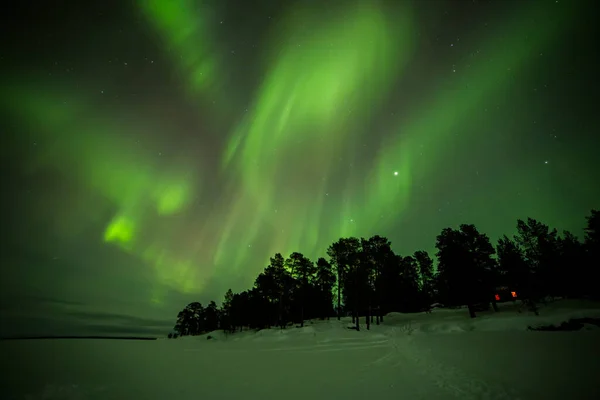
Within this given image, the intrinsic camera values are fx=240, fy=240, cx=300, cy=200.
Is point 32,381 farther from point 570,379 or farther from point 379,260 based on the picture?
point 379,260

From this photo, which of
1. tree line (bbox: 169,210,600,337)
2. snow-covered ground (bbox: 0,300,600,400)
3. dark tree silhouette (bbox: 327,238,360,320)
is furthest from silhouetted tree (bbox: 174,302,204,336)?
snow-covered ground (bbox: 0,300,600,400)

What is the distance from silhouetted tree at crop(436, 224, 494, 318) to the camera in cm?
4003

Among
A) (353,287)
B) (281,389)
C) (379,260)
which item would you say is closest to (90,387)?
(281,389)

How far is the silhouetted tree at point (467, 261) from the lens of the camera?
1576 inches

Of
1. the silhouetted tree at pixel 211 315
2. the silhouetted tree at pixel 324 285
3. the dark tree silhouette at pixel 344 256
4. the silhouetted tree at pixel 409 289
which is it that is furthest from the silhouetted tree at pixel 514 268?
the silhouetted tree at pixel 211 315

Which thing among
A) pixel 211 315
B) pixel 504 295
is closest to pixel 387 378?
pixel 504 295

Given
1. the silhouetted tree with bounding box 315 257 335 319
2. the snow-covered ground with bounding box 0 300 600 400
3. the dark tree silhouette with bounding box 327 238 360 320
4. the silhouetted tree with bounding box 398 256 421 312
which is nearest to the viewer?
the snow-covered ground with bounding box 0 300 600 400

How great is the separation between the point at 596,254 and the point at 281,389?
6001cm

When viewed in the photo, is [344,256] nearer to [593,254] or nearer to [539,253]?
[539,253]

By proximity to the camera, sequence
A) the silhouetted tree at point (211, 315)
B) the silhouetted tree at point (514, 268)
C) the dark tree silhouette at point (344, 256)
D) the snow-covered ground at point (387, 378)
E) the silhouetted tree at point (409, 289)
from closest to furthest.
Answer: the snow-covered ground at point (387, 378), the silhouetted tree at point (514, 268), the dark tree silhouette at point (344, 256), the silhouetted tree at point (409, 289), the silhouetted tree at point (211, 315)

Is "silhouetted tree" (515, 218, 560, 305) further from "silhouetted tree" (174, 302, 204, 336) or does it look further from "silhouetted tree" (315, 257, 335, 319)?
"silhouetted tree" (174, 302, 204, 336)

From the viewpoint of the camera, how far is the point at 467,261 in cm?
4088

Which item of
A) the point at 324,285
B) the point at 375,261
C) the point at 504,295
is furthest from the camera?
the point at 324,285

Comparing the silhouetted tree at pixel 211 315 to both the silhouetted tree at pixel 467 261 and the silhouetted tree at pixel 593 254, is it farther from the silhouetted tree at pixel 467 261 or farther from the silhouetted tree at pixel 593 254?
the silhouetted tree at pixel 593 254
